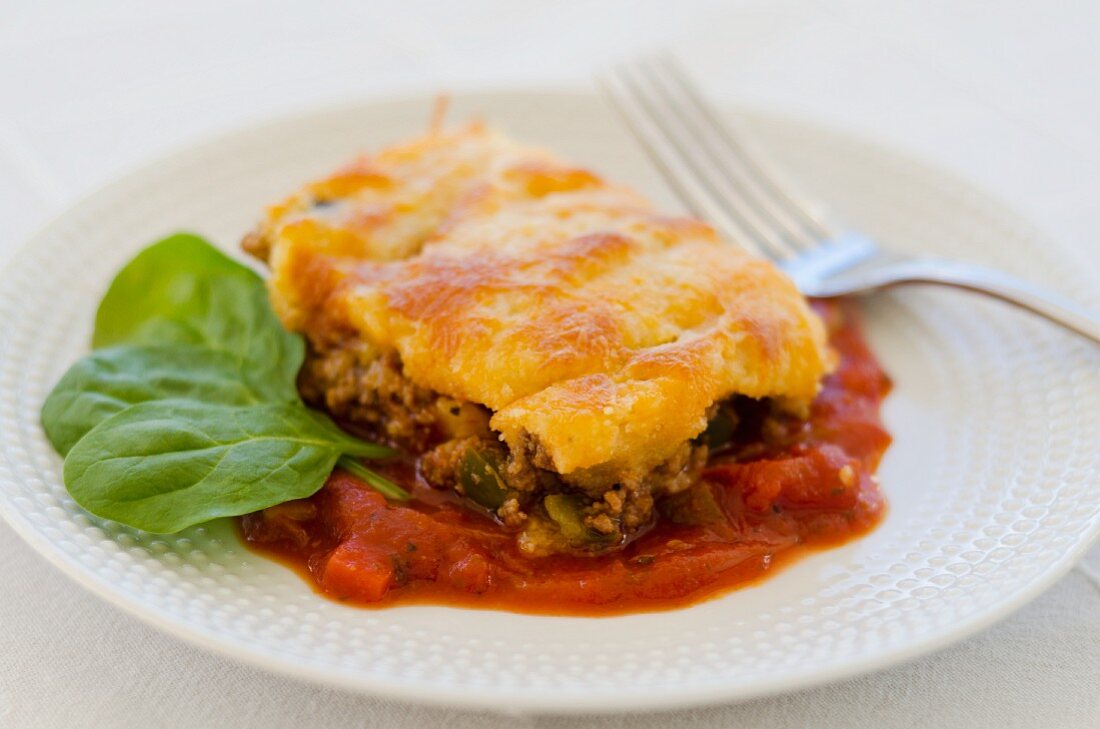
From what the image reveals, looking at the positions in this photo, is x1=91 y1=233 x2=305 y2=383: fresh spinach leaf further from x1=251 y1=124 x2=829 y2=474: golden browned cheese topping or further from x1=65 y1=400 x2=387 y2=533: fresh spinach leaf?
x1=65 y1=400 x2=387 y2=533: fresh spinach leaf

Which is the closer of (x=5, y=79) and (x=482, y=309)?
(x=482, y=309)

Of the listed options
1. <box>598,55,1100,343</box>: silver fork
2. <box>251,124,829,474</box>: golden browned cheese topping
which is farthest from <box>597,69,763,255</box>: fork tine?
<box>251,124,829,474</box>: golden browned cheese topping

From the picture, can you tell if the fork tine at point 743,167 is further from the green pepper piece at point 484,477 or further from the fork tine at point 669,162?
the green pepper piece at point 484,477

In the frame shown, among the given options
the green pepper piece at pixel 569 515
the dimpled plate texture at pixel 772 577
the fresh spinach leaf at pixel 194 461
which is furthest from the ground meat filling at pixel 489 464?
the dimpled plate texture at pixel 772 577

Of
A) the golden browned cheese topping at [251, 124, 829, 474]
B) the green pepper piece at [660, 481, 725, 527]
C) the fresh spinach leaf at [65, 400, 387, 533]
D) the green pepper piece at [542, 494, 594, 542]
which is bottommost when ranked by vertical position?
the green pepper piece at [660, 481, 725, 527]

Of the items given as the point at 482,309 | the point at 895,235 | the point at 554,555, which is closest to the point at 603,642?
the point at 554,555

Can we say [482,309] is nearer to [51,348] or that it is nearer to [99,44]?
[51,348]

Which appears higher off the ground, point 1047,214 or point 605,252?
point 605,252

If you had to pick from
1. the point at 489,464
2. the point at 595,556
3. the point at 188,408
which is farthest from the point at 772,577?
the point at 188,408
